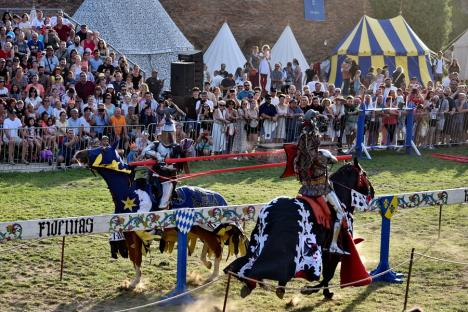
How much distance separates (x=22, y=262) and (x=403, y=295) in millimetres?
5022

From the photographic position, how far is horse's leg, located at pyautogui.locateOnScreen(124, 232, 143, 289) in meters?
11.0

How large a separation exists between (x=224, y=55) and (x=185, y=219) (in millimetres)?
20987

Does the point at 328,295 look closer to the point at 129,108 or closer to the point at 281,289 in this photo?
the point at 281,289

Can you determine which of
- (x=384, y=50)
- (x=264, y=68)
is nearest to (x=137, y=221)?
(x=264, y=68)

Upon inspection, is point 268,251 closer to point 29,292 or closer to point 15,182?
point 29,292

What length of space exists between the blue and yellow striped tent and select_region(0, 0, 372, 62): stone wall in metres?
6.36

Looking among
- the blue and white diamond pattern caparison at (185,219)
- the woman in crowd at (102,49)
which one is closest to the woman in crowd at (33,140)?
the woman in crowd at (102,49)

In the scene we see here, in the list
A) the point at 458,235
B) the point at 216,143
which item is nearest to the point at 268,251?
the point at 458,235

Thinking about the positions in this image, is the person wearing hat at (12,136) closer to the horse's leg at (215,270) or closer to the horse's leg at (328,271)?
the horse's leg at (215,270)

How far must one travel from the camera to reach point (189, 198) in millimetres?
11359

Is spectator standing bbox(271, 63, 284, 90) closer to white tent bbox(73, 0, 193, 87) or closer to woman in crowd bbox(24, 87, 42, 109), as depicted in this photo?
white tent bbox(73, 0, 193, 87)

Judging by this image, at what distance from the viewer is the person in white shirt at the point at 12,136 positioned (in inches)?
691

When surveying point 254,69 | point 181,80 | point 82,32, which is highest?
point 82,32

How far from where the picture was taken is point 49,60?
68.2 feet
